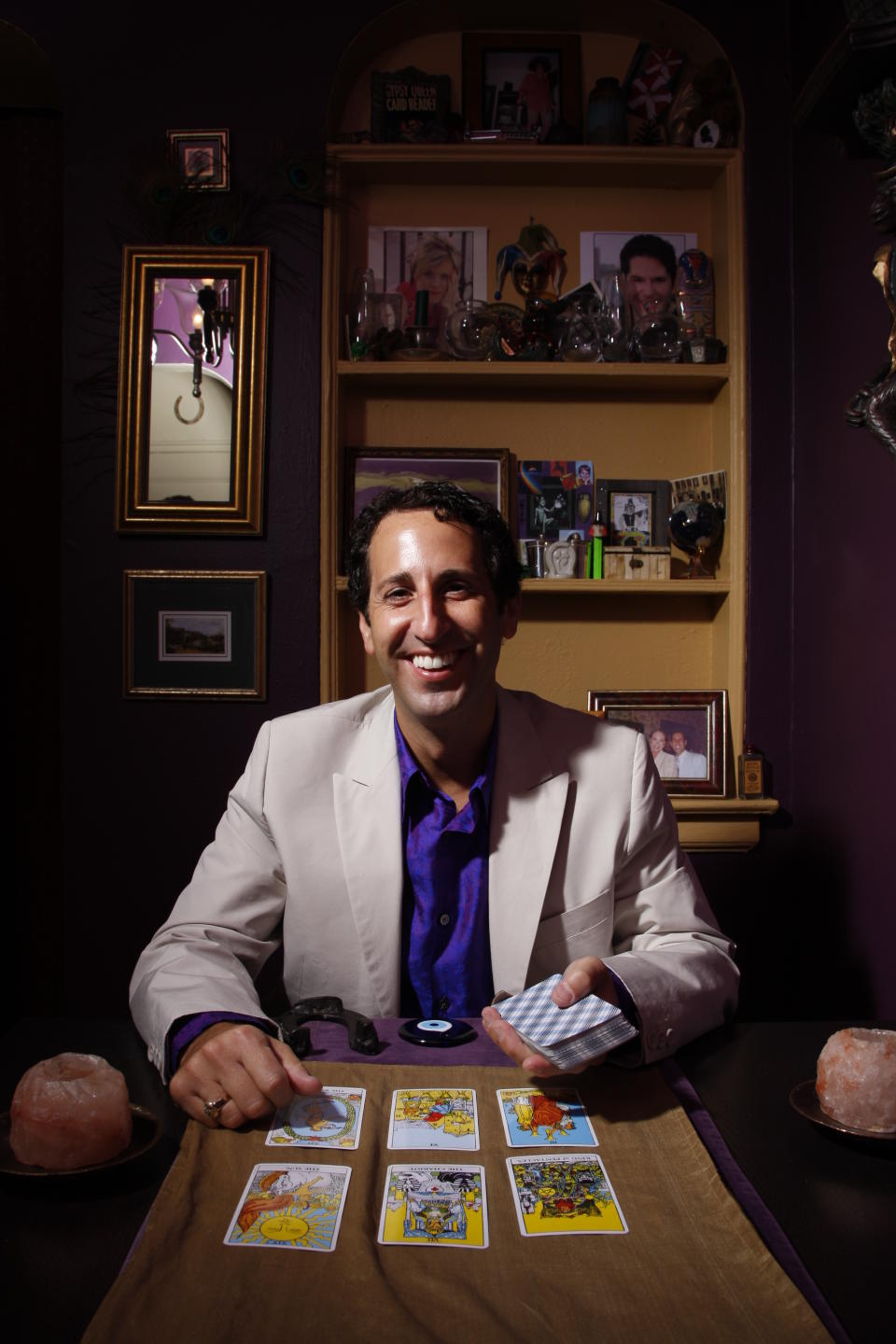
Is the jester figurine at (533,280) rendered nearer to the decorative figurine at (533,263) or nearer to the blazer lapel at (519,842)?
the decorative figurine at (533,263)

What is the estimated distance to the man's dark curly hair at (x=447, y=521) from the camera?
1736mm

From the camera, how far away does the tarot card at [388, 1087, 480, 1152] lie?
993 mm

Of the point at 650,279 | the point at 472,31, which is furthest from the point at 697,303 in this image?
the point at 472,31

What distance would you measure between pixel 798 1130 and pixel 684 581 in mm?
2110

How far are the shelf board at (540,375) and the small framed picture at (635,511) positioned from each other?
305 millimetres

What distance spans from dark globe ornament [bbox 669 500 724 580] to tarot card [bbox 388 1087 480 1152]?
2.24 m

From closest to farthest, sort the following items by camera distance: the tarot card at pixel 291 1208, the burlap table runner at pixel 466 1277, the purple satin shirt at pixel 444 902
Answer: the burlap table runner at pixel 466 1277 → the tarot card at pixel 291 1208 → the purple satin shirt at pixel 444 902

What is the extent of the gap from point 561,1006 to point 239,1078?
1.21ft

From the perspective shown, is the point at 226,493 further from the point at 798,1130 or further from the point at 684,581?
the point at 798,1130

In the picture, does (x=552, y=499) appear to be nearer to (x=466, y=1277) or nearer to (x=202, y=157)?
(x=202, y=157)

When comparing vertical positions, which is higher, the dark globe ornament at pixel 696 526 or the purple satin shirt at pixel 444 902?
the dark globe ornament at pixel 696 526

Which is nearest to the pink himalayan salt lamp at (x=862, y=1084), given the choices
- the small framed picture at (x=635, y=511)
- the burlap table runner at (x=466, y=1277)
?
the burlap table runner at (x=466, y=1277)

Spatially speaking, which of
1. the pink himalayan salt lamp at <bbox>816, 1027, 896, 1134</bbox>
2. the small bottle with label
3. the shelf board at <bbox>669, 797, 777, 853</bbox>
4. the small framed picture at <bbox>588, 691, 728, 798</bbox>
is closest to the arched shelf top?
the small framed picture at <bbox>588, 691, 728, 798</bbox>

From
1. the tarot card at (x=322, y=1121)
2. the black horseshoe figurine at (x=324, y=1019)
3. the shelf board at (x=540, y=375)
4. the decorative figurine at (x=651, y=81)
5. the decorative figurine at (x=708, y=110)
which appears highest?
the decorative figurine at (x=651, y=81)
